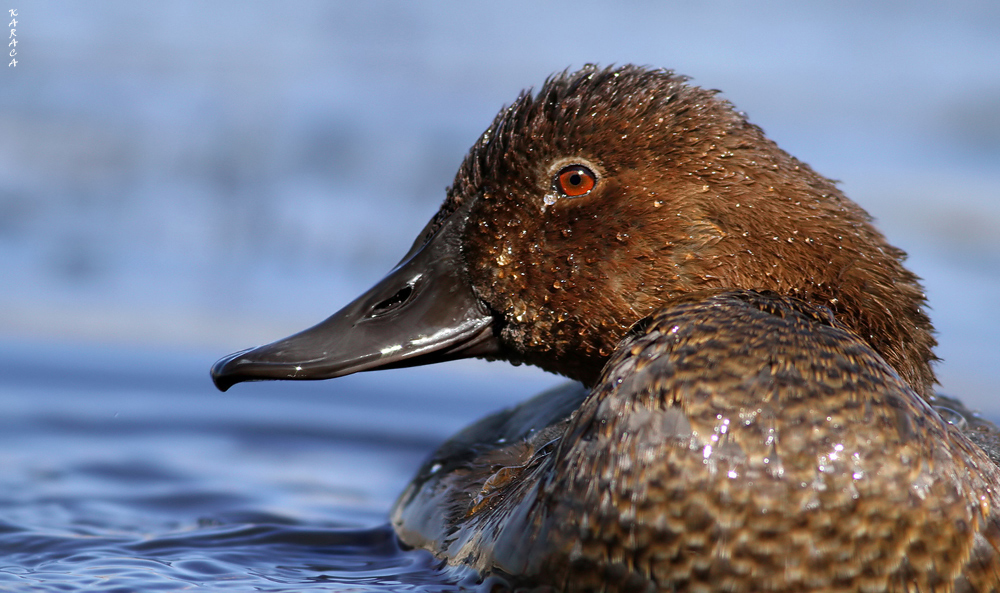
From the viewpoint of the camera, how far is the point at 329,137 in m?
8.13

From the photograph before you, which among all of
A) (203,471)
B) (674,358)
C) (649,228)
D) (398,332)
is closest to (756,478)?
(674,358)

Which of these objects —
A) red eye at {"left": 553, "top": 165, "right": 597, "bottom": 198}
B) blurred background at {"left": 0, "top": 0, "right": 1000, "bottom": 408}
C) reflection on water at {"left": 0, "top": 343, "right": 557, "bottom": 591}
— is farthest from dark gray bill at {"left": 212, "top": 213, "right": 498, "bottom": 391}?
blurred background at {"left": 0, "top": 0, "right": 1000, "bottom": 408}

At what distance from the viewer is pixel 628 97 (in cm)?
342

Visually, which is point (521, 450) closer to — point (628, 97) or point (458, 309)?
point (458, 309)

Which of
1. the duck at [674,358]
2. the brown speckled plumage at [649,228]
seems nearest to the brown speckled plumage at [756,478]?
the duck at [674,358]

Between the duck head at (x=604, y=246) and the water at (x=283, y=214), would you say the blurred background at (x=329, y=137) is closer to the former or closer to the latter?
the water at (x=283, y=214)

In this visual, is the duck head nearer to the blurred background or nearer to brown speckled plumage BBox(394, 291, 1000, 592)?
brown speckled plumage BBox(394, 291, 1000, 592)

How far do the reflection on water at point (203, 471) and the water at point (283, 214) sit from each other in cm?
1

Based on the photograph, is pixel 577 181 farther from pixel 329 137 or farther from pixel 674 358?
pixel 329 137

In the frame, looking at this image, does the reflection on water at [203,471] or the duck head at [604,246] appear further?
the reflection on water at [203,471]

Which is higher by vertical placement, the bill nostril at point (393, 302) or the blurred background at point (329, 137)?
the blurred background at point (329, 137)

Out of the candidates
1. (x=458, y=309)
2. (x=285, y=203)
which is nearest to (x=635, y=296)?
(x=458, y=309)

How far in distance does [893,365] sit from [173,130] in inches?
230

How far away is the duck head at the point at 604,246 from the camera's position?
326 cm
